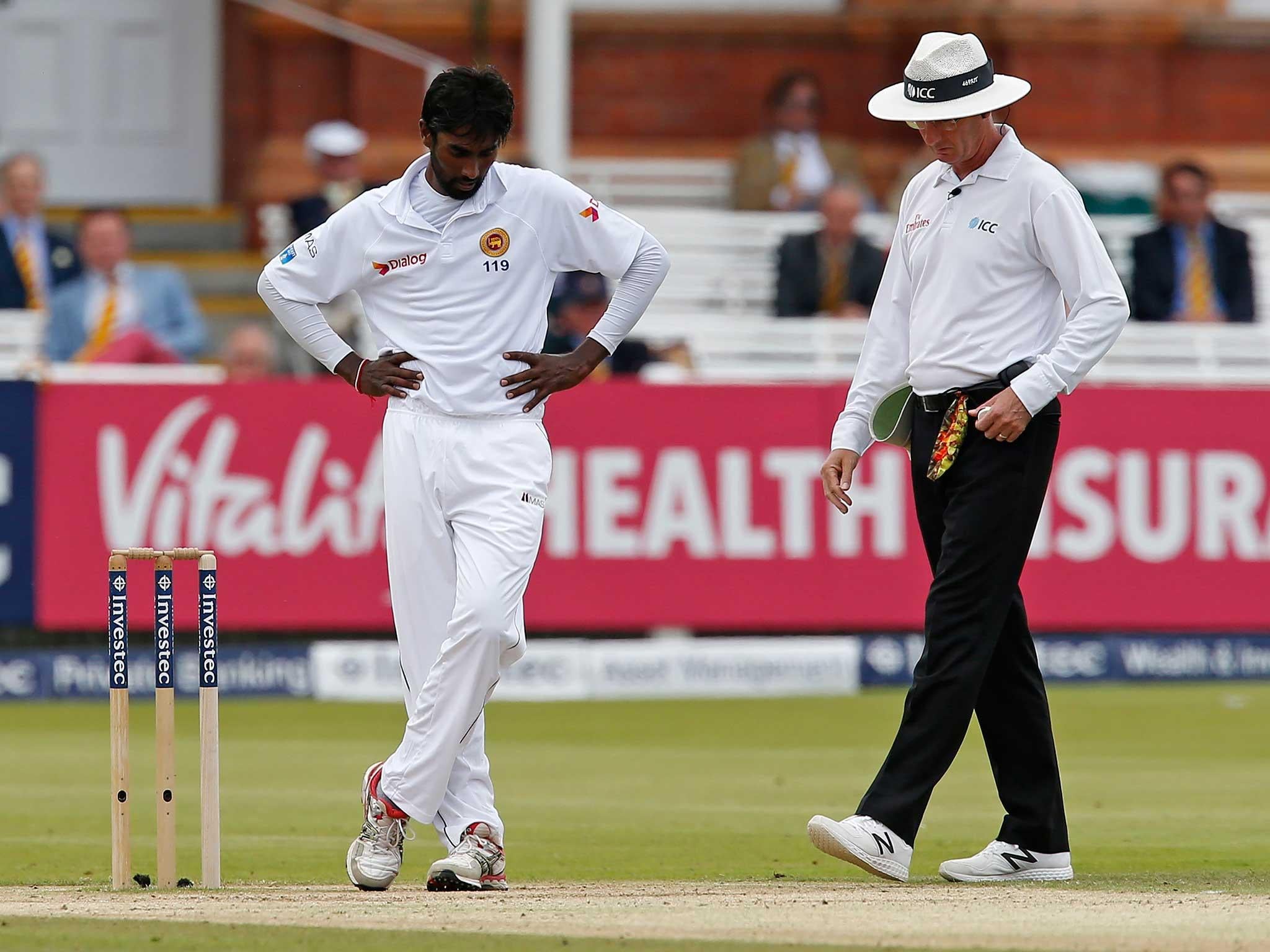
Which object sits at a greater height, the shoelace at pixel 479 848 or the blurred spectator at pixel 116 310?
the blurred spectator at pixel 116 310

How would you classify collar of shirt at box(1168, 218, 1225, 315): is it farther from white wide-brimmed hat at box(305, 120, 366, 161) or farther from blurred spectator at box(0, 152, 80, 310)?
blurred spectator at box(0, 152, 80, 310)

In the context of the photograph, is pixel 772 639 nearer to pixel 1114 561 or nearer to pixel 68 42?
pixel 1114 561

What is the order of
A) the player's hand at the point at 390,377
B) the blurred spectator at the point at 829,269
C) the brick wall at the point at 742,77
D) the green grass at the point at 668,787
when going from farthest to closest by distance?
the brick wall at the point at 742,77 < the blurred spectator at the point at 829,269 < the green grass at the point at 668,787 < the player's hand at the point at 390,377

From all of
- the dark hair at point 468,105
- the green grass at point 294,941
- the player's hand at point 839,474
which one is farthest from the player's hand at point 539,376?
the green grass at point 294,941

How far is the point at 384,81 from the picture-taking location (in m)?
16.9

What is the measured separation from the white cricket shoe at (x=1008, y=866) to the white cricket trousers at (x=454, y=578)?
3.95ft

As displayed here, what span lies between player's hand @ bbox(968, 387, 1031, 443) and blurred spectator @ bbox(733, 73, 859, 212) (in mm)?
9657

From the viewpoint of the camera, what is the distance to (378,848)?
20.6 ft

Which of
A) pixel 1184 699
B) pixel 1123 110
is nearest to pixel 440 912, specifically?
pixel 1184 699

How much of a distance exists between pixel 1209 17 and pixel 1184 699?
7.19 m

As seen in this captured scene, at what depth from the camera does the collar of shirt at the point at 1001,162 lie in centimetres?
643

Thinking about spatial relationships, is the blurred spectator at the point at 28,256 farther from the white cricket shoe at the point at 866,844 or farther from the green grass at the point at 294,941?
the green grass at the point at 294,941

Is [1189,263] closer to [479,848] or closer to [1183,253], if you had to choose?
[1183,253]

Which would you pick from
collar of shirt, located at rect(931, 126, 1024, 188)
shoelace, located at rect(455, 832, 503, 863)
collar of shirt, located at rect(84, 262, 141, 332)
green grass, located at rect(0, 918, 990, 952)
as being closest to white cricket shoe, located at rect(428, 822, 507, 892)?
shoelace, located at rect(455, 832, 503, 863)
